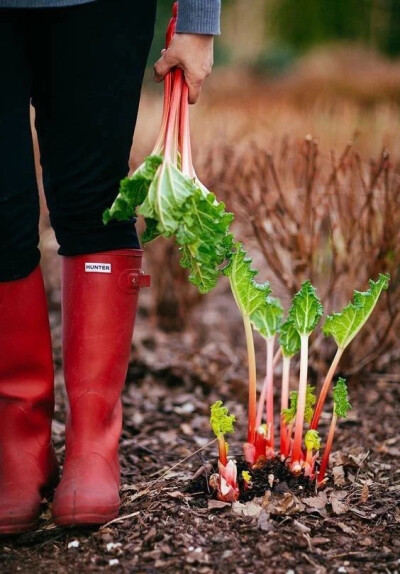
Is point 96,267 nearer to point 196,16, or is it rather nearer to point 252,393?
point 252,393

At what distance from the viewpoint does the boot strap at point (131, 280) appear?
6.32 ft

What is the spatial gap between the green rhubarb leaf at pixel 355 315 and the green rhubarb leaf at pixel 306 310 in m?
0.04

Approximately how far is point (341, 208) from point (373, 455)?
101cm

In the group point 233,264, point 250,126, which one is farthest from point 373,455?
point 250,126

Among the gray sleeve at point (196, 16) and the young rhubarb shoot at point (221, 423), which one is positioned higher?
the gray sleeve at point (196, 16)

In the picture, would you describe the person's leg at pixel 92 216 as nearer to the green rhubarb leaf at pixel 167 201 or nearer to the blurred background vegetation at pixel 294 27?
the green rhubarb leaf at pixel 167 201

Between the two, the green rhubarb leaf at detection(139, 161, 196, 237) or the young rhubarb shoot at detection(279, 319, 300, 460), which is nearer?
the green rhubarb leaf at detection(139, 161, 196, 237)

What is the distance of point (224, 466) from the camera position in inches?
73.8

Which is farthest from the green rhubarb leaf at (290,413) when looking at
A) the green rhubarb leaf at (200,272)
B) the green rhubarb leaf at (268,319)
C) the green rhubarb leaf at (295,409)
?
the green rhubarb leaf at (200,272)

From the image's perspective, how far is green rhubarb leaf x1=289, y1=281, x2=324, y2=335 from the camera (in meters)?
1.88

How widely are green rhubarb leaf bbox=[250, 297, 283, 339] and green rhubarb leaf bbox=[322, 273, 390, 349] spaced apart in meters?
0.12

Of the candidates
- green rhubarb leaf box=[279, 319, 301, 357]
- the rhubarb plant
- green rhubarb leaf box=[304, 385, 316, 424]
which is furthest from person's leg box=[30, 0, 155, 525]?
green rhubarb leaf box=[304, 385, 316, 424]

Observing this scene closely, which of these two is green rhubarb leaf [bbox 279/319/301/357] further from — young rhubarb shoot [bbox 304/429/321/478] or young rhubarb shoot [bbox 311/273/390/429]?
young rhubarb shoot [bbox 304/429/321/478]

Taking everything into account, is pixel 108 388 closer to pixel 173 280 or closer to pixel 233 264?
pixel 233 264
